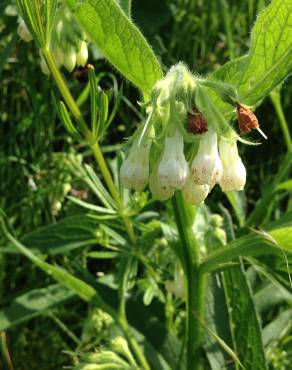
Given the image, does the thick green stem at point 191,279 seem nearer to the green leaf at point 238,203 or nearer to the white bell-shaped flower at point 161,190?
the white bell-shaped flower at point 161,190

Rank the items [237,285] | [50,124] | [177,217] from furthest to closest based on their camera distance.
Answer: [50,124] → [237,285] → [177,217]

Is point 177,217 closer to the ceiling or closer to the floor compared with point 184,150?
closer to the floor

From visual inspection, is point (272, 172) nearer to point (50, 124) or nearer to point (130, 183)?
point (50, 124)

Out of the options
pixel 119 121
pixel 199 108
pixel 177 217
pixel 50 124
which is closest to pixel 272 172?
pixel 119 121

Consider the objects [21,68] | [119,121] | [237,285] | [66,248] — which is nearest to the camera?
[237,285]

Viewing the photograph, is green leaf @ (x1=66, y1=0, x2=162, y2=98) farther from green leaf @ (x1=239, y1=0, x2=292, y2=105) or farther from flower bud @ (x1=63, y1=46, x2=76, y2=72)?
flower bud @ (x1=63, y1=46, x2=76, y2=72)

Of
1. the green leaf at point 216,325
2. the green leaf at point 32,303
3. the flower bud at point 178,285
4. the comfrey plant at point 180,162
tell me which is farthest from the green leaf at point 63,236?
the green leaf at point 216,325
